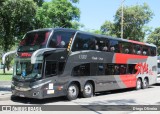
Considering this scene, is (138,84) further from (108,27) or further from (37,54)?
(108,27)

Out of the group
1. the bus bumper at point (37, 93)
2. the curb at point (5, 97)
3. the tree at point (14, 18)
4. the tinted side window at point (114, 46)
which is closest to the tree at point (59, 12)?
the tree at point (14, 18)

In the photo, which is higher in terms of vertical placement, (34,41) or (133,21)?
(133,21)

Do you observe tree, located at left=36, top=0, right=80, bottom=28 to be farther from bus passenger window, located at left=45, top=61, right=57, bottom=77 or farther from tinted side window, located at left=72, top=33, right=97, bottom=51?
bus passenger window, located at left=45, top=61, right=57, bottom=77

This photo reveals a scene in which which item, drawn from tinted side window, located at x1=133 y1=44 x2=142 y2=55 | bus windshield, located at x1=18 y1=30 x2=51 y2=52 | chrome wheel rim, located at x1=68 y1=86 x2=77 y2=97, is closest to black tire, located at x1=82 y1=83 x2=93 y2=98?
chrome wheel rim, located at x1=68 y1=86 x2=77 y2=97

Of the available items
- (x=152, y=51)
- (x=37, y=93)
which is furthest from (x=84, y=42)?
(x=152, y=51)

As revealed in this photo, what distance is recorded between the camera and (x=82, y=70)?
18.3 m

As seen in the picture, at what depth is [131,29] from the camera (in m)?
43.2

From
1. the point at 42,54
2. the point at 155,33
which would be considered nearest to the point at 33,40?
the point at 42,54

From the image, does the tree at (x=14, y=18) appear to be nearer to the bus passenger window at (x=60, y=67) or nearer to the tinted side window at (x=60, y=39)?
the tinted side window at (x=60, y=39)

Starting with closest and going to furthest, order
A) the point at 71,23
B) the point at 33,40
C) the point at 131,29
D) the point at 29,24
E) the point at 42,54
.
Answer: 1. the point at 42,54
2. the point at 33,40
3. the point at 29,24
4. the point at 71,23
5. the point at 131,29

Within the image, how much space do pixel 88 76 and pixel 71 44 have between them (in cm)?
246

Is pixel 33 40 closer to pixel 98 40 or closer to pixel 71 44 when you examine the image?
pixel 71 44

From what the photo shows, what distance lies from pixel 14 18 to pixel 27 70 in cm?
1855

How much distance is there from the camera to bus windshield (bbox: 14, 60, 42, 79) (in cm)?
1562
